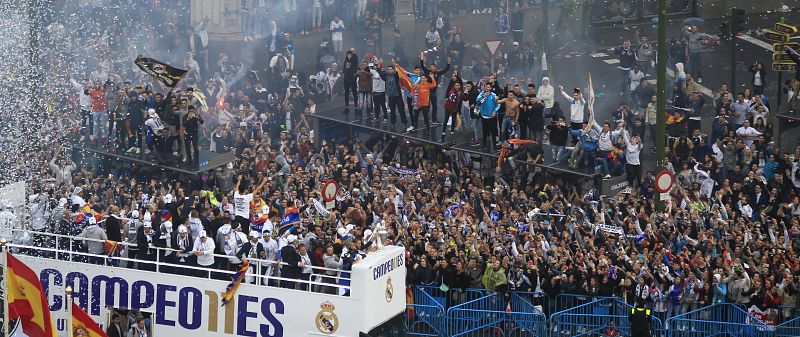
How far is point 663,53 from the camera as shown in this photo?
30.9 meters

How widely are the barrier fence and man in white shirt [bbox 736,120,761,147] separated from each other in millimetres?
7076

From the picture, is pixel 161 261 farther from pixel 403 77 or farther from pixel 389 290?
pixel 403 77

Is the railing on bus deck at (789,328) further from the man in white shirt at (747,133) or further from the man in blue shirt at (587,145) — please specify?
the man in white shirt at (747,133)

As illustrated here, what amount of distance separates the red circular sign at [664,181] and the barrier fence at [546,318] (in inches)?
123

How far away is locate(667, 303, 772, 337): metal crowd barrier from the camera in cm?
2794

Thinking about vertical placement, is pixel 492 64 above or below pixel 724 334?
above

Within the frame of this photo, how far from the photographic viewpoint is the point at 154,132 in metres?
36.5

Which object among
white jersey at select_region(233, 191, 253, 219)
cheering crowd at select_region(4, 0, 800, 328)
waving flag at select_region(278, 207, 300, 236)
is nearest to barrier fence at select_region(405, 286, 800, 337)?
cheering crowd at select_region(4, 0, 800, 328)

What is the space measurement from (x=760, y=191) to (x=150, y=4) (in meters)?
20.3

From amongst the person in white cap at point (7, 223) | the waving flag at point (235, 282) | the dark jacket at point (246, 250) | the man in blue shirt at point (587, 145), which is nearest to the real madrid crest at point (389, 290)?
the waving flag at point (235, 282)

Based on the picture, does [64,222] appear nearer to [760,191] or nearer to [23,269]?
[23,269]

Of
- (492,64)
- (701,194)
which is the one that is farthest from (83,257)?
(492,64)

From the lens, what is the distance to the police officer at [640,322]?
87.6 ft

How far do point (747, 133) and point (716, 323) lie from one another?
24.6 ft
